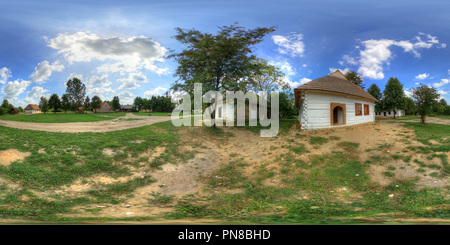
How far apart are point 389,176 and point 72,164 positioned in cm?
1240

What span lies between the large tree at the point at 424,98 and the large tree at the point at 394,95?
1648 centimetres

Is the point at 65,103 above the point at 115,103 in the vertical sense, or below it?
below

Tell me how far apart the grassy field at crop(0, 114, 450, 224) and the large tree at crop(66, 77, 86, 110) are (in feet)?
108

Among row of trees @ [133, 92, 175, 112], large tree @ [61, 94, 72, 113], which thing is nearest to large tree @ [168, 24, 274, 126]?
large tree @ [61, 94, 72, 113]

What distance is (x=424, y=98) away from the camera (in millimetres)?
15820

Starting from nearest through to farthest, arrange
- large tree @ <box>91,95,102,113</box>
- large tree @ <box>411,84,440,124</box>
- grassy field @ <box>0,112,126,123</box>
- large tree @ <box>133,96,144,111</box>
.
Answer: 1. large tree @ <box>411,84,440,124</box>
2. grassy field @ <box>0,112,126,123</box>
3. large tree @ <box>91,95,102,113</box>
4. large tree @ <box>133,96,144,111</box>

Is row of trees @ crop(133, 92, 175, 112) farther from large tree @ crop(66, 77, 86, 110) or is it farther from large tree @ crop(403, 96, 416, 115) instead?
large tree @ crop(403, 96, 416, 115)

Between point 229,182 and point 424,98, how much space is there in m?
17.5

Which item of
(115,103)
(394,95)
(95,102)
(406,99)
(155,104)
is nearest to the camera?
(394,95)

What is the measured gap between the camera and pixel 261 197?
6.39 m

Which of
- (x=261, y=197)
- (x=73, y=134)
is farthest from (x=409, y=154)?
(x=73, y=134)

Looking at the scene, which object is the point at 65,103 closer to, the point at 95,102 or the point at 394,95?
the point at 95,102

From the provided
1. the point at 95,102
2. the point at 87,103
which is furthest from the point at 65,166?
the point at 95,102

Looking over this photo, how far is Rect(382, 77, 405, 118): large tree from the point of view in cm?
2975
